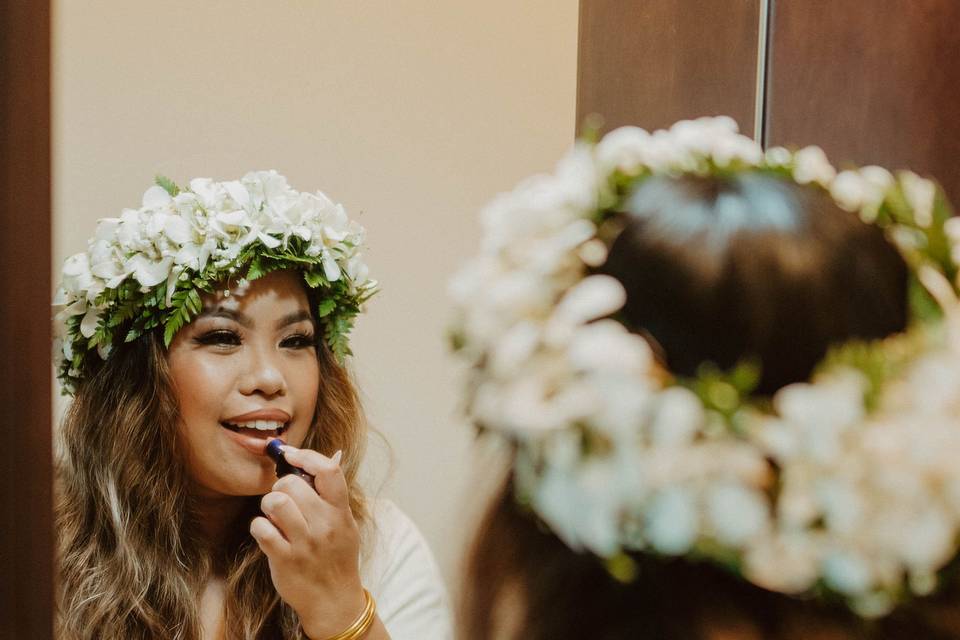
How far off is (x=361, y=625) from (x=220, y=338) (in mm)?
441

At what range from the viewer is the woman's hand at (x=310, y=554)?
124 centimetres

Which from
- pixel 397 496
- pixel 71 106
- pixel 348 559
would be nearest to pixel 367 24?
pixel 71 106

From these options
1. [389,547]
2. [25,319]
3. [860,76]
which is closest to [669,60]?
[860,76]

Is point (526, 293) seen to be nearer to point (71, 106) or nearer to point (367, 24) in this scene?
point (71, 106)

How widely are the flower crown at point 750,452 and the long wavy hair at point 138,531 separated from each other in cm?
101

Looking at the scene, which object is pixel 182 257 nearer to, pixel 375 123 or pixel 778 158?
pixel 375 123

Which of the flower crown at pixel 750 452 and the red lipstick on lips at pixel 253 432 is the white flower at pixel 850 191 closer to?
the flower crown at pixel 750 452

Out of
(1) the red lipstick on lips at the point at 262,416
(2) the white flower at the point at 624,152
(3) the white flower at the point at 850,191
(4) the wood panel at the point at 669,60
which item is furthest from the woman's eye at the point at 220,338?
(3) the white flower at the point at 850,191

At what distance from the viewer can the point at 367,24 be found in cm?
194

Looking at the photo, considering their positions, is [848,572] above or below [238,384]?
above

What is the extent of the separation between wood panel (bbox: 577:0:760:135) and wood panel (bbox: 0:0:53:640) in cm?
104

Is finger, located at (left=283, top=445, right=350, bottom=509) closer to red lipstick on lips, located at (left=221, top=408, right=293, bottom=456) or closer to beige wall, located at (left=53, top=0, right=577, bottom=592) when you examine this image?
red lipstick on lips, located at (left=221, top=408, right=293, bottom=456)

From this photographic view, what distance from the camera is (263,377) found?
1363mm

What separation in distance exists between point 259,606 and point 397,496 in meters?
0.61
